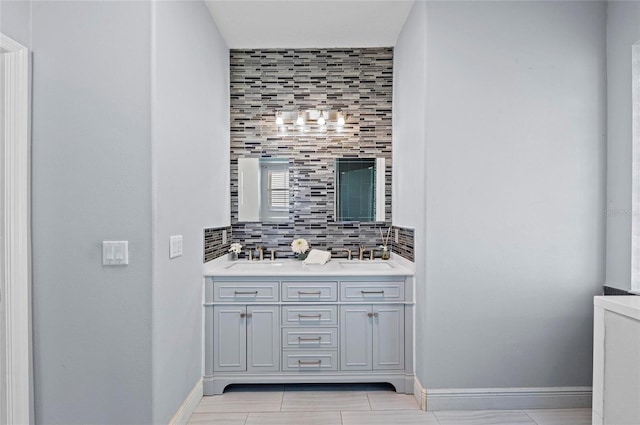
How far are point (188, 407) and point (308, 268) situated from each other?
1.20 meters

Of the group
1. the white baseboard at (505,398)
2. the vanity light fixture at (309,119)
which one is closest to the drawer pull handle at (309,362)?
the white baseboard at (505,398)

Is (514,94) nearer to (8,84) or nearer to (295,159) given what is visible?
(295,159)

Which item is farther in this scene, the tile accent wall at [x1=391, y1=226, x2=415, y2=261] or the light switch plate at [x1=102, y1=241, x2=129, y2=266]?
the tile accent wall at [x1=391, y1=226, x2=415, y2=261]

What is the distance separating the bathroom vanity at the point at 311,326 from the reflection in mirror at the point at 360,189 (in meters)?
0.76

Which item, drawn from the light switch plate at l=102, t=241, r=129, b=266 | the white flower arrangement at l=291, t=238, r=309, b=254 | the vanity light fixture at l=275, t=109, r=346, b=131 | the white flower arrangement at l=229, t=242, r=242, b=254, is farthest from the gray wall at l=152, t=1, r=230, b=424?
the white flower arrangement at l=291, t=238, r=309, b=254

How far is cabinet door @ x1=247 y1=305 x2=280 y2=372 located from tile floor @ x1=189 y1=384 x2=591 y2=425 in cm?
22

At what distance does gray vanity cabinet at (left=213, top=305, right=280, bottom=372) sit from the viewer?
2.81 metres

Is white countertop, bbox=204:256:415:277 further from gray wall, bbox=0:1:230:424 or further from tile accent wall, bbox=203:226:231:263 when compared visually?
gray wall, bbox=0:1:230:424

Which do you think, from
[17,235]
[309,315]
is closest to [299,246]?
[309,315]

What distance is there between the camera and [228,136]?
343 cm

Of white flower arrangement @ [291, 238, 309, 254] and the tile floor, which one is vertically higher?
white flower arrangement @ [291, 238, 309, 254]

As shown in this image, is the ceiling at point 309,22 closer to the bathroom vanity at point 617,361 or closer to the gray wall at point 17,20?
Result: the gray wall at point 17,20

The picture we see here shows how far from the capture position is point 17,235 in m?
1.94

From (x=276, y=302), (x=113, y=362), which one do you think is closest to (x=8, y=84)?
(x=113, y=362)
